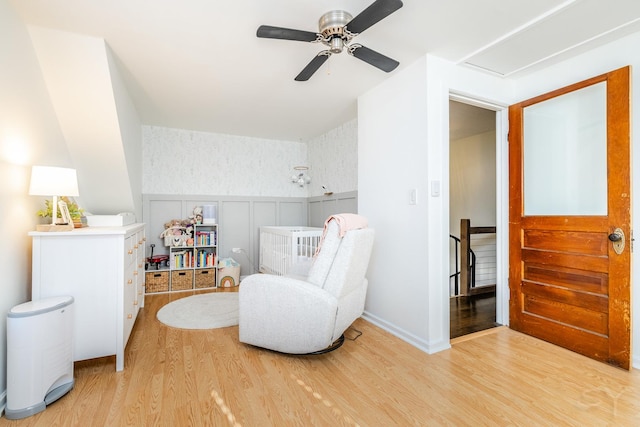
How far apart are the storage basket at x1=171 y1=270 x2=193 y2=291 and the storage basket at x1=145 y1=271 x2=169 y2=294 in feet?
0.28

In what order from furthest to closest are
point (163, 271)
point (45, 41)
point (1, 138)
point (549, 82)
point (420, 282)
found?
point (163, 271), point (549, 82), point (420, 282), point (45, 41), point (1, 138)

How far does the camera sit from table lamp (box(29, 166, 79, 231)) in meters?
1.82

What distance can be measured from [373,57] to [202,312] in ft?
9.53

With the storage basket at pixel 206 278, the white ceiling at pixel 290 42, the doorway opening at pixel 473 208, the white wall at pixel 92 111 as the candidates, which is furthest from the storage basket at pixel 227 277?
the doorway opening at pixel 473 208

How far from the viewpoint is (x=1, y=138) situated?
173cm

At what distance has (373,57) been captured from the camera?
6.48 ft

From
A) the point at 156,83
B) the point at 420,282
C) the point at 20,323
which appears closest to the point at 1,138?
the point at 20,323

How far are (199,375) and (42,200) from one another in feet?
5.66

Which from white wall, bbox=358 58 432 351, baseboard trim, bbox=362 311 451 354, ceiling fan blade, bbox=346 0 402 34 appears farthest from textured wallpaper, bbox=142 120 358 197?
ceiling fan blade, bbox=346 0 402 34

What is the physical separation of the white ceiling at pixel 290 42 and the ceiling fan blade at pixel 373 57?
208mm

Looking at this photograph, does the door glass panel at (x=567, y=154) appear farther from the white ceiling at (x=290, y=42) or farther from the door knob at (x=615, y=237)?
the white ceiling at (x=290, y=42)

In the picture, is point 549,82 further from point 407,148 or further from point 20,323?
point 20,323

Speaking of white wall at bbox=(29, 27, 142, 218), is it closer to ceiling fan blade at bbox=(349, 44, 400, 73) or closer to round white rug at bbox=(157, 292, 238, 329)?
round white rug at bbox=(157, 292, 238, 329)

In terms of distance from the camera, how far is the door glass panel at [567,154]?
221 centimetres
